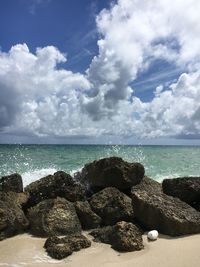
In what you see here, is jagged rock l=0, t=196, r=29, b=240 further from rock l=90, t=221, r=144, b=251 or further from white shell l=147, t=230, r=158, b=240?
white shell l=147, t=230, r=158, b=240

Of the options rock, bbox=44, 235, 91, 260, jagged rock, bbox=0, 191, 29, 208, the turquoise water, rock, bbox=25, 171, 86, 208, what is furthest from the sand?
the turquoise water

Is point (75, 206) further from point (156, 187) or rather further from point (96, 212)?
point (156, 187)

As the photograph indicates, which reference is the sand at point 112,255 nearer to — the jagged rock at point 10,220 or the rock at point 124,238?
the rock at point 124,238

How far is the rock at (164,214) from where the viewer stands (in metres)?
6.99

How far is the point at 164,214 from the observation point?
23.3ft

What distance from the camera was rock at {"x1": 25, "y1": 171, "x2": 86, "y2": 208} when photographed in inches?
343

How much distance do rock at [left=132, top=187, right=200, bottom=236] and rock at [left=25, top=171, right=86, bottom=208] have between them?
158 cm

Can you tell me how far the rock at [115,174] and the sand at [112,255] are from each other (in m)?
2.67

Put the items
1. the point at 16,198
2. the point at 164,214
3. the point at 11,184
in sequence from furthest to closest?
the point at 11,184 → the point at 16,198 → the point at 164,214

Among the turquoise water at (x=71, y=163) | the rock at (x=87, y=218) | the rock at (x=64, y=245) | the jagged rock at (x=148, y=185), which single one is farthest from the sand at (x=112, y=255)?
the turquoise water at (x=71, y=163)

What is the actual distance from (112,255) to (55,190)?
121 inches

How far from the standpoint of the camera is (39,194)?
870 centimetres

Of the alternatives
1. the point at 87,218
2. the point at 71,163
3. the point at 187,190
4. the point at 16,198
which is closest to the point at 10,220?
the point at 16,198

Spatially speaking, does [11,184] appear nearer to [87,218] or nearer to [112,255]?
[87,218]
